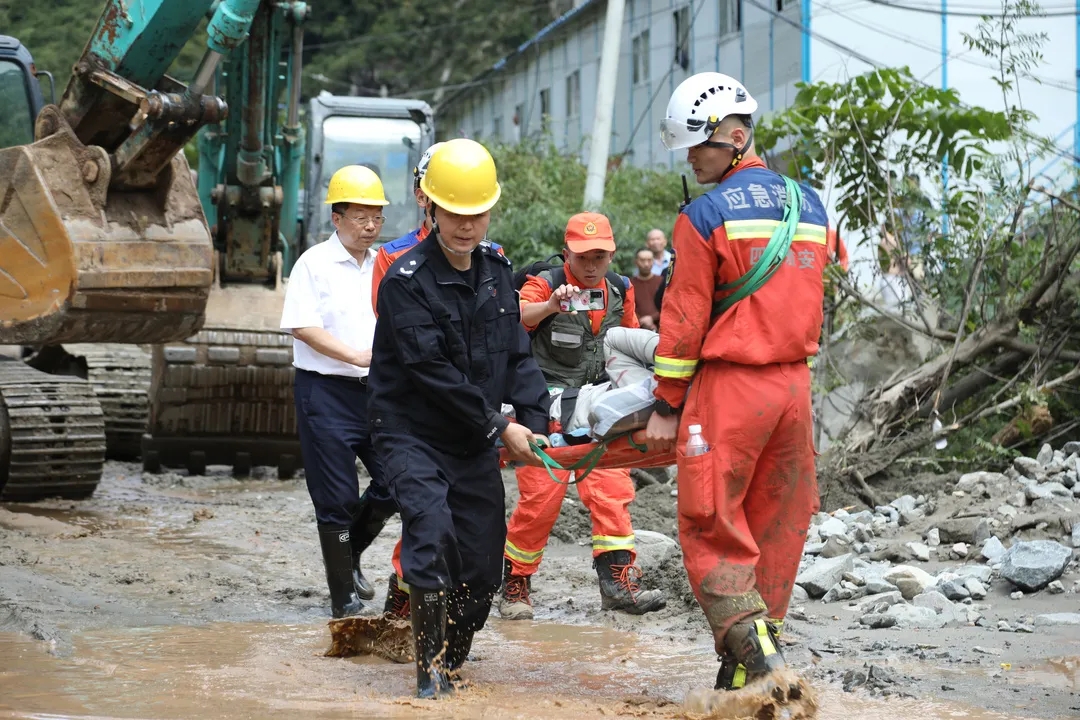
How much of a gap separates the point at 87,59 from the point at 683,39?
79.0ft

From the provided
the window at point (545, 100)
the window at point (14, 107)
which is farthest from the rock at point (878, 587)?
the window at point (545, 100)

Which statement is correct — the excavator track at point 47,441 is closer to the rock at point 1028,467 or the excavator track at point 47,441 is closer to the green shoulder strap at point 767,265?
the rock at point 1028,467

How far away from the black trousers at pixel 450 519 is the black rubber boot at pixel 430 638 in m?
0.05

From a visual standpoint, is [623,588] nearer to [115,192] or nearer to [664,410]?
[664,410]

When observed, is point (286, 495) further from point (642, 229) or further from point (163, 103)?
point (642, 229)

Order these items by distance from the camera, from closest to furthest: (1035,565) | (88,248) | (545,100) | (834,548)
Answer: (1035,565)
(88,248)
(834,548)
(545,100)

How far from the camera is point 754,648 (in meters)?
4.60

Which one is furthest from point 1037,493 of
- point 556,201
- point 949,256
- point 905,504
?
point 556,201

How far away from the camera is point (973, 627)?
5973 mm

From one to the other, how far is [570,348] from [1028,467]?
3553 millimetres

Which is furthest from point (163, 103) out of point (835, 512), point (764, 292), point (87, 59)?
point (835, 512)

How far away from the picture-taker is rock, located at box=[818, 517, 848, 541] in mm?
7961

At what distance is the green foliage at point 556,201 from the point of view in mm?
18938

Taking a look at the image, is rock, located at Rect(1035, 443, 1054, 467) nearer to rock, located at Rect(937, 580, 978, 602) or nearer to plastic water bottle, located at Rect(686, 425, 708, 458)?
rock, located at Rect(937, 580, 978, 602)
